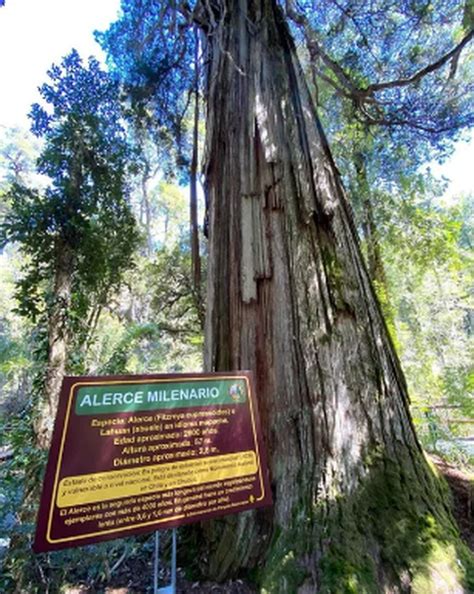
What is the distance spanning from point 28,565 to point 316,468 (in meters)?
1.73

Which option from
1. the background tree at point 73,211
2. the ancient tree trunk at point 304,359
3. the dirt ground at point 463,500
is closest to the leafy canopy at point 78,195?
the background tree at point 73,211

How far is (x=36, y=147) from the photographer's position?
22969 mm

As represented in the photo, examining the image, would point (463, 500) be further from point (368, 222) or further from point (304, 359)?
point (368, 222)

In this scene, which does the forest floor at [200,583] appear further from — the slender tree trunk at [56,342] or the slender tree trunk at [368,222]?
the slender tree trunk at [368,222]

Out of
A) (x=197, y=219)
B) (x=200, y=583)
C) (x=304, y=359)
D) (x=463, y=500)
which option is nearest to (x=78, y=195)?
(x=197, y=219)

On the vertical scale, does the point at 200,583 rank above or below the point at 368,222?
below

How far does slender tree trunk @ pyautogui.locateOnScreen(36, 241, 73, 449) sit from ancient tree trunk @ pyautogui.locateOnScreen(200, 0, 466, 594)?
9.50ft

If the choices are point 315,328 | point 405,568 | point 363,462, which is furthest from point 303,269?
point 405,568

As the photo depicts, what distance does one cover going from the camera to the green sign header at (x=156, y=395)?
1.29m

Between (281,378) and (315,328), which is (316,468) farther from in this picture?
(315,328)

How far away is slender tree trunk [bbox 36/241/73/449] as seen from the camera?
3.98 m

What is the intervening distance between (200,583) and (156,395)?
113cm

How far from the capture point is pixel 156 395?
Result: 4.63ft

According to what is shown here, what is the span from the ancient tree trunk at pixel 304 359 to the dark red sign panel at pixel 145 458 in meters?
0.32
